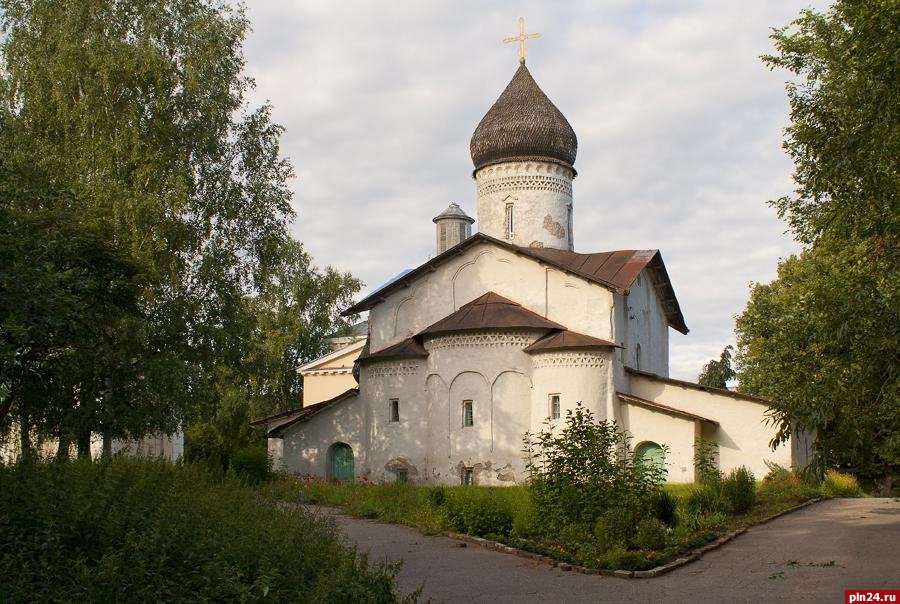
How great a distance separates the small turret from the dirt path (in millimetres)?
30423

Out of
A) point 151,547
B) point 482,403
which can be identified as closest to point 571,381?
point 482,403

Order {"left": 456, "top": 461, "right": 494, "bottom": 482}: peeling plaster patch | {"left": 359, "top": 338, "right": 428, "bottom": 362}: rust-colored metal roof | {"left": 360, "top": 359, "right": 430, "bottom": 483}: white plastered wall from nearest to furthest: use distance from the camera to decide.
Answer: {"left": 456, "top": 461, "right": 494, "bottom": 482}: peeling plaster patch, {"left": 360, "top": 359, "right": 430, "bottom": 483}: white plastered wall, {"left": 359, "top": 338, "right": 428, "bottom": 362}: rust-colored metal roof

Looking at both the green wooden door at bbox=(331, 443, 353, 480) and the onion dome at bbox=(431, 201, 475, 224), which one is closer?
the green wooden door at bbox=(331, 443, 353, 480)

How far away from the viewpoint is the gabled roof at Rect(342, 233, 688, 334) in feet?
80.6

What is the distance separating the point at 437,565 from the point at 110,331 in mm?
9848

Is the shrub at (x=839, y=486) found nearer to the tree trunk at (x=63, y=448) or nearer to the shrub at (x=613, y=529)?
the shrub at (x=613, y=529)

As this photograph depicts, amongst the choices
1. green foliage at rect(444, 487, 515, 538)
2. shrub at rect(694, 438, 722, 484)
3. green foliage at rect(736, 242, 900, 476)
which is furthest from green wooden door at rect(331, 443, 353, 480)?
green foliage at rect(736, 242, 900, 476)

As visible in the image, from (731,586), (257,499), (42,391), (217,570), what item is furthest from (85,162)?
(731,586)

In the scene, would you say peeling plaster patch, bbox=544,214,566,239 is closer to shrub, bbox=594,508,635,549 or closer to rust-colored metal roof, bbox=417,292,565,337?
rust-colored metal roof, bbox=417,292,565,337

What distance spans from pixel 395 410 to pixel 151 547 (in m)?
17.8

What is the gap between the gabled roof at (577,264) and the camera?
80.6 ft

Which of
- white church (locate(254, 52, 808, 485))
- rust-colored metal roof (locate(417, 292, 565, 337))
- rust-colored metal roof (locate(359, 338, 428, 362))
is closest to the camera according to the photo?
white church (locate(254, 52, 808, 485))

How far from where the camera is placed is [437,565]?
1087 centimetres

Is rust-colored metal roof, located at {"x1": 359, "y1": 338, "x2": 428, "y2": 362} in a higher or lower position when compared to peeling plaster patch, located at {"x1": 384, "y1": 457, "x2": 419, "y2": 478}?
higher
